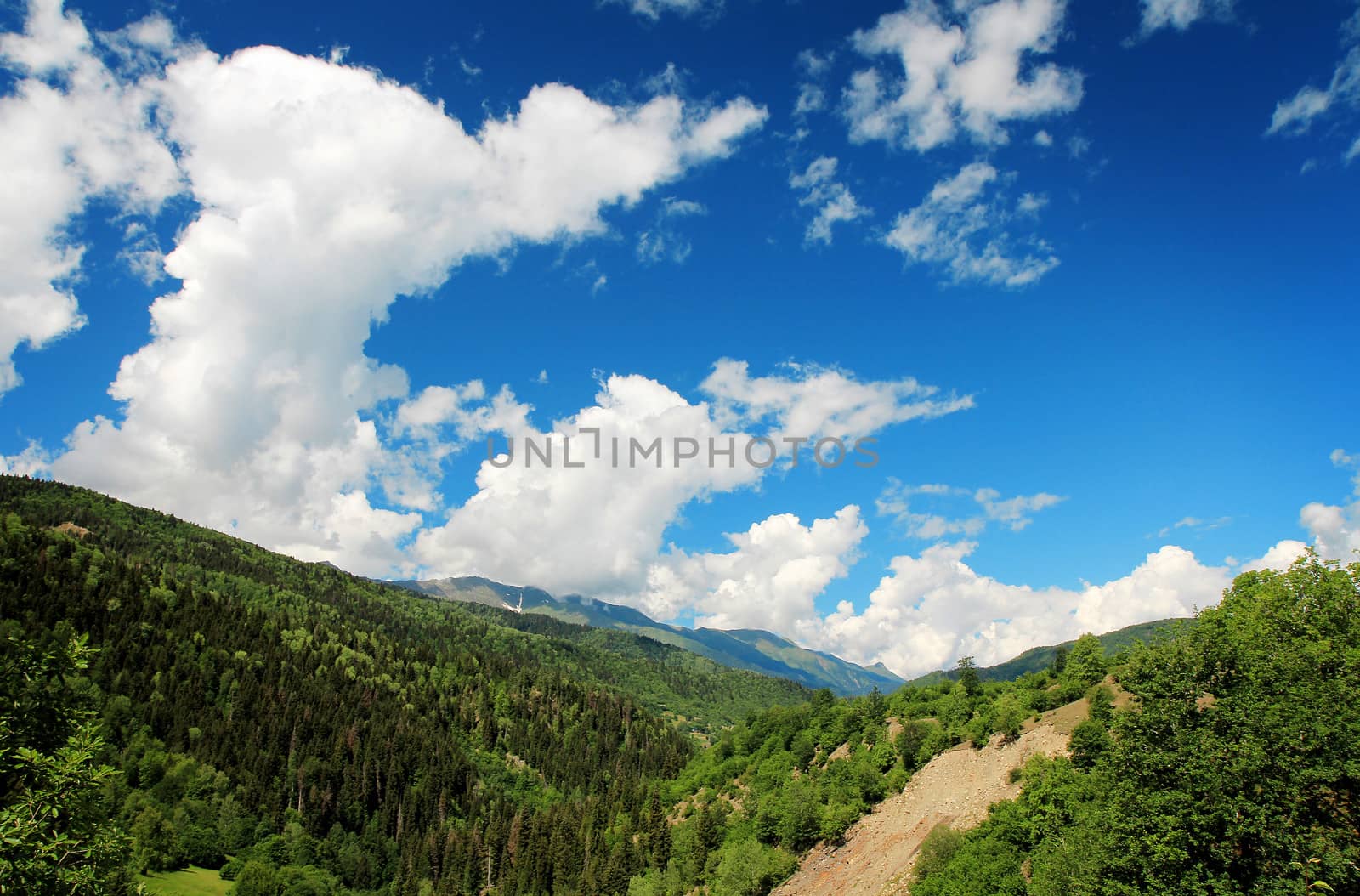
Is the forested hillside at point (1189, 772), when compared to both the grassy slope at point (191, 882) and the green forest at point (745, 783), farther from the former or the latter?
the grassy slope at point (191, 882)

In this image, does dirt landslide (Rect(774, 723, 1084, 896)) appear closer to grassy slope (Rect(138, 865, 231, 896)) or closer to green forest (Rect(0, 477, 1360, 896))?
green forest (Rect(0, 477, 1360, 896))

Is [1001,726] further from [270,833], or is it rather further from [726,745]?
[270,833]

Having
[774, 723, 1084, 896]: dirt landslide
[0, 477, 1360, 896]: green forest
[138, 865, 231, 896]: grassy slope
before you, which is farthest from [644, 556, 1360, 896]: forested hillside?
[138, 865, 231, 896]: grassy slope

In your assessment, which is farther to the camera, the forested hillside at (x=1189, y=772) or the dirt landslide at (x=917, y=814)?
the dirt landslide at (x=917, y=814)

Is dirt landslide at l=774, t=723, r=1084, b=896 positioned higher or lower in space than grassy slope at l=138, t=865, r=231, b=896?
higher

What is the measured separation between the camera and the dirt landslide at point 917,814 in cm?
6328

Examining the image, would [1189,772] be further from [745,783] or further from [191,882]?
[191,882]

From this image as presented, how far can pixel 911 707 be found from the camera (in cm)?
10475

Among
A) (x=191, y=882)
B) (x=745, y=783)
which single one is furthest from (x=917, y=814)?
(x=191, y=882)

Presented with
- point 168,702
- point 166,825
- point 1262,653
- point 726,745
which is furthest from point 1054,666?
point 168,702

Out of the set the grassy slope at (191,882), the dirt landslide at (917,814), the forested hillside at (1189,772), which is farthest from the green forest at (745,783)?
the dirt landslide at (917,814)

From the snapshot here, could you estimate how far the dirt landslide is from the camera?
2491 inches

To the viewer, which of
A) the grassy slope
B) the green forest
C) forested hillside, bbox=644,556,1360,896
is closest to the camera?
the green forest

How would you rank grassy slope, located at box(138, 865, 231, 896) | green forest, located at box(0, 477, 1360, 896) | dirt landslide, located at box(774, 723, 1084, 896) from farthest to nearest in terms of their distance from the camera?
1. grassy slope, located at box(138, 865, 231, 896)
2. dirt landslide, located at box(774, 723, 1084, 896)
3. green forest, located at box(0, 477, 1360, 896)
